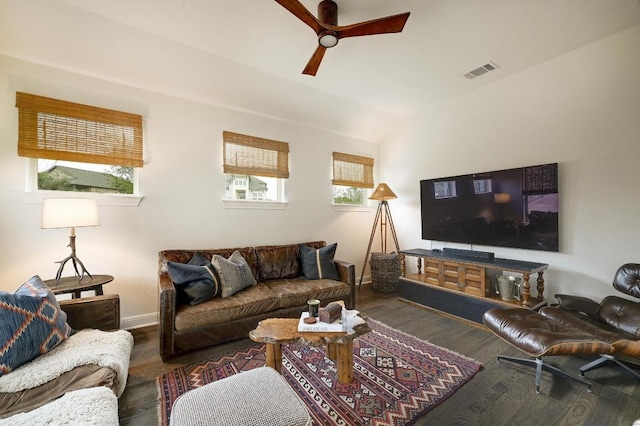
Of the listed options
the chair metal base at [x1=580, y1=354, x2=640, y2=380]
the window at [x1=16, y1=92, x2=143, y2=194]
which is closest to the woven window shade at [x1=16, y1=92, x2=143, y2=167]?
the window at [x1=16, y1=92, x2=143, y2=194]

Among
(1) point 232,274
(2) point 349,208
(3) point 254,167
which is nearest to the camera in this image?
(1) point 232,274

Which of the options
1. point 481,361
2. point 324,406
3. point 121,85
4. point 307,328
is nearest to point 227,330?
point 307,328

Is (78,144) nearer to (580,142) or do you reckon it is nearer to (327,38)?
(327,38)

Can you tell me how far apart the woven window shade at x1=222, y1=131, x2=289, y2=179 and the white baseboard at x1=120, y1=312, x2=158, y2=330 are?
186 cm

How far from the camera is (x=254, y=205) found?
11.6ft

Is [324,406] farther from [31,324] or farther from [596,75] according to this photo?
[596,75]

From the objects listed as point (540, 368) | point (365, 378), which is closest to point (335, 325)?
point (365, 378)

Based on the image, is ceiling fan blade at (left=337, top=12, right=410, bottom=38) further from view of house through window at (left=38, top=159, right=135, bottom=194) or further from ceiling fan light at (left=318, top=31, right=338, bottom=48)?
view of house through window at (left=38, top=159, right=135, bottom=194)

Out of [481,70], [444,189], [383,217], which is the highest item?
[481,70]

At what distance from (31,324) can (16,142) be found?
6.11 feet

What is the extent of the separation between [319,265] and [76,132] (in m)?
2.86

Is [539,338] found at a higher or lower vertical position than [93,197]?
lower

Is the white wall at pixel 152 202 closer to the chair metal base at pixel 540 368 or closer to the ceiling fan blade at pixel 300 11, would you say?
the ceiling fan blade at pixel 300 11

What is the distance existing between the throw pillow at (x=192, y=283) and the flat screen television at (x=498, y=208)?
309 cm
